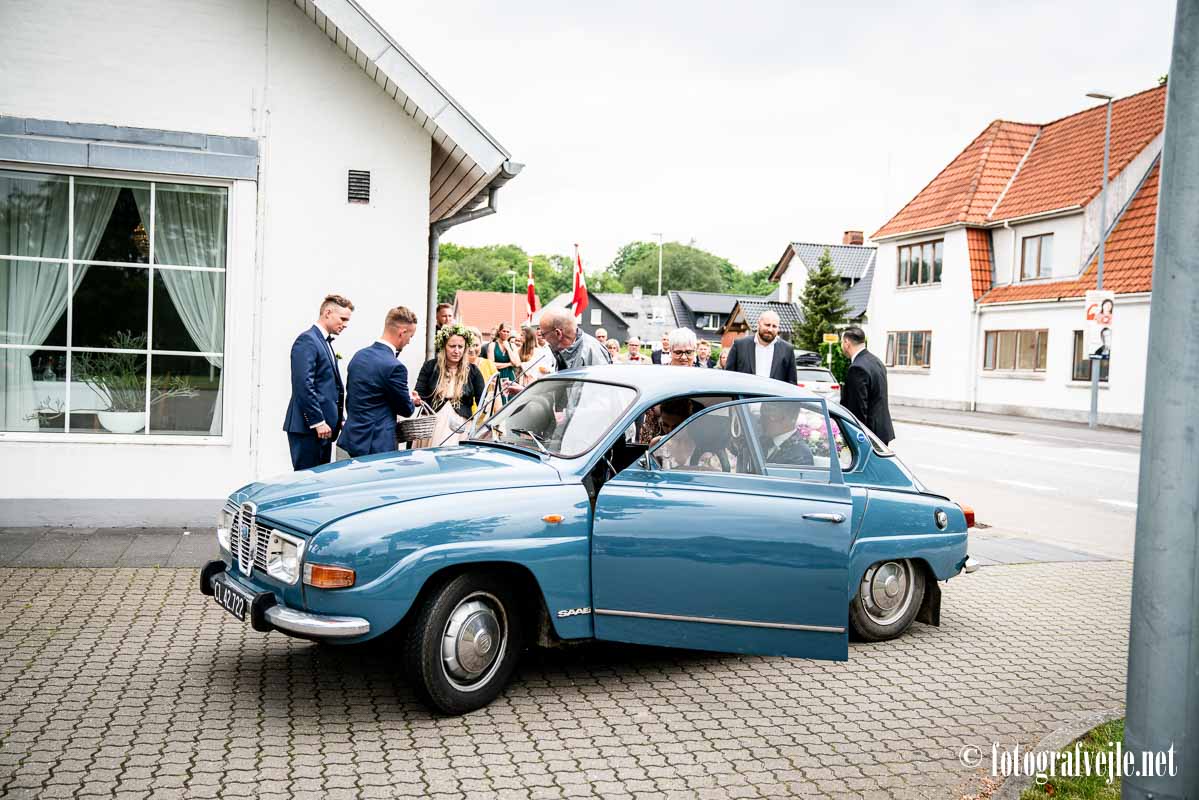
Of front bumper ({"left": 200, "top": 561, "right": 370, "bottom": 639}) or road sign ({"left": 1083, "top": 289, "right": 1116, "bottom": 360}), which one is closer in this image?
front bumper ({"left": 200, "top": 561, "right": 370, "bottom": 639})

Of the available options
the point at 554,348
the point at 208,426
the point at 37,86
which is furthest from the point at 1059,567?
the point at 37,86

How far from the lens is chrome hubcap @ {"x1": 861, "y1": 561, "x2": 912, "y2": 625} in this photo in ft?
21.4

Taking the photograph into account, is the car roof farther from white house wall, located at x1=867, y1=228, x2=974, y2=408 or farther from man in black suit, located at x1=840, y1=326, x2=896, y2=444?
white house wall, located at x1=867, y1=228, x2=974, y2=408

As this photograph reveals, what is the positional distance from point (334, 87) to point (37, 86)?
2.53 meters

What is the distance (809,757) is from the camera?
4.71 m

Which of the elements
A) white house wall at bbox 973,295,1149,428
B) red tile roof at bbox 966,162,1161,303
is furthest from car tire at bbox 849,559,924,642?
red tile roof at bbox 966,162,1161,303

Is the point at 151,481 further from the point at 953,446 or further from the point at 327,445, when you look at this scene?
the point at 953,446

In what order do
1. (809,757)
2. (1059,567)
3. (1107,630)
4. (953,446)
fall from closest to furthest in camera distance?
(809,757), (1107,630), (1059,567), (953,446)

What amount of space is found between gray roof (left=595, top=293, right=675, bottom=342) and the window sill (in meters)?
69.7

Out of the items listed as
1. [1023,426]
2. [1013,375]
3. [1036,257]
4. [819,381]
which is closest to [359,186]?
[819,381]

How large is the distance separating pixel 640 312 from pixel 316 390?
10427 centimetres

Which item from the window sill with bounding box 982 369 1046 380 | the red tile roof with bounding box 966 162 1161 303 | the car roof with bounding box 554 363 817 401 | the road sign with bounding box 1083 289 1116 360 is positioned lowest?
the window sill with bounding box 982 369 1046 380

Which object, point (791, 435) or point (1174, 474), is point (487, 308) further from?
point (1174, 474)

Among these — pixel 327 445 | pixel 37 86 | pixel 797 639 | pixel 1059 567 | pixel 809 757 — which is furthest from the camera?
pixel 1059 567
